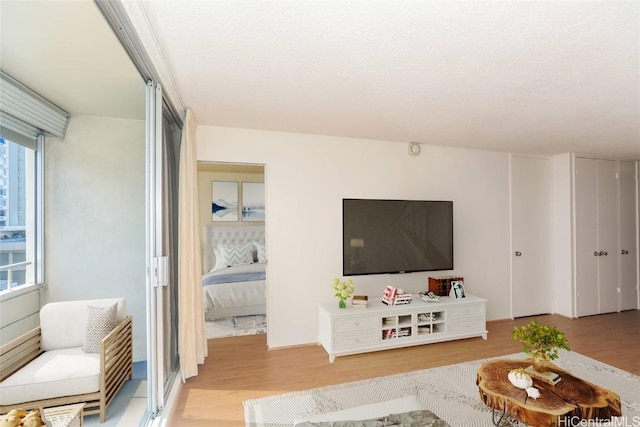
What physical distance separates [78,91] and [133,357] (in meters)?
2.25

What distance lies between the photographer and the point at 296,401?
8.02 ft

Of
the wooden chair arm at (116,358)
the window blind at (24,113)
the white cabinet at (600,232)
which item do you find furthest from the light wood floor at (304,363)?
the window blind at (24,113)

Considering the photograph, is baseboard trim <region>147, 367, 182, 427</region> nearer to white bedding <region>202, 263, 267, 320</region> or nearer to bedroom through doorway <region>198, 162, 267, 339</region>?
white bedding <region>202, 263, 267, 320</region>

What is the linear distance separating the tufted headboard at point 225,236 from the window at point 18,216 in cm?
320

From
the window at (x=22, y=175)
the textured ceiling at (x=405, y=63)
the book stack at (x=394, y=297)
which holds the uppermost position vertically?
the textured ceiling at (x=405, y=63)

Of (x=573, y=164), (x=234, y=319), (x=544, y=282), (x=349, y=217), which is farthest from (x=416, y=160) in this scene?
(x=234, y=319)

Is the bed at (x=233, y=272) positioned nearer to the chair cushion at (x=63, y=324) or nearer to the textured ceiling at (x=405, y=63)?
the chair cushion at (x=63, y=324)

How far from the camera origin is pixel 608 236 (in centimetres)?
486

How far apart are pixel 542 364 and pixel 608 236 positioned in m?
4.23

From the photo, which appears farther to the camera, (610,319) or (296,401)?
(610,319)

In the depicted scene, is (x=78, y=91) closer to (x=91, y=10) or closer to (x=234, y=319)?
(x=91, y=10)

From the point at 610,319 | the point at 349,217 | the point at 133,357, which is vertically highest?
the point at 349,217

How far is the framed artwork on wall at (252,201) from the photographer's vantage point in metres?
5.78

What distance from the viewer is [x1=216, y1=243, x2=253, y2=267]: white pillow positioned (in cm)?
526
